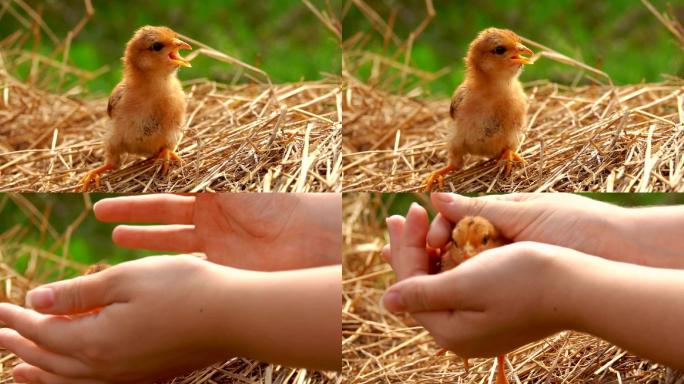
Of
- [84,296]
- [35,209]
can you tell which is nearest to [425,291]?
[84,296]

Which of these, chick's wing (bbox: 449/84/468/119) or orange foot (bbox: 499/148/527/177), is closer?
orange foot (bbox: 499/148/527/177)

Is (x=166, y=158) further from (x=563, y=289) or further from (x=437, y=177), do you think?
(x=563, y=289)

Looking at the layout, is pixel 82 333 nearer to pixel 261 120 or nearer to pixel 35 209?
pixel 261 120

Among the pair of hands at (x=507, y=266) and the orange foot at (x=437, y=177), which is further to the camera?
the orange foot at (x=437, y=177)

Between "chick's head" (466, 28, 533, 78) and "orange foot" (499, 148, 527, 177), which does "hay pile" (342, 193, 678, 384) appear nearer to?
"orange foot" (499, 148, 527, 177)

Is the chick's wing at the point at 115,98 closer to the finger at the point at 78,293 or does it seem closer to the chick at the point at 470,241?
the finger at the point at 78,293

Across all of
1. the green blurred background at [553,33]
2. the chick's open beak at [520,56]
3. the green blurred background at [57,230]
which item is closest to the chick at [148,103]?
the green blurred background at [553,33]

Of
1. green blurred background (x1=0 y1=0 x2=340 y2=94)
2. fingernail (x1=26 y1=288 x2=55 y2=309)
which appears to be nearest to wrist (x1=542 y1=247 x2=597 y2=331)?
green blurred background (x1=0 y1=0 x2=340 y2=94)
